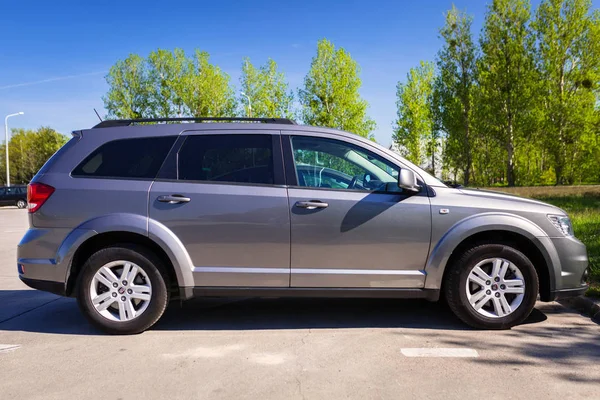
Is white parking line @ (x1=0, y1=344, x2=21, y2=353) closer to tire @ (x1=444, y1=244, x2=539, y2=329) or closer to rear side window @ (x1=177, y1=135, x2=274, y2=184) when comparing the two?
rear side window @ (x1=177, y1=135, x2=274, y2=184)

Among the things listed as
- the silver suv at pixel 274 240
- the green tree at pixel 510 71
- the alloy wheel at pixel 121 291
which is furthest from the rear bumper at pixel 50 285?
the green tree at pixel 510 71

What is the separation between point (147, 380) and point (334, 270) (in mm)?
1760

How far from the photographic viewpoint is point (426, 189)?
14.0 feet

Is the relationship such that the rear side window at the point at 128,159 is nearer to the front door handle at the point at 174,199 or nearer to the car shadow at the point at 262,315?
the front door handle at the point at 174,199

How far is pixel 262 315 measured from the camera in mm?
4922

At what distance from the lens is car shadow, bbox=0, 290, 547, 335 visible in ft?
14.9

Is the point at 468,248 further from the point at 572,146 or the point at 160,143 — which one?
the point at 572,146

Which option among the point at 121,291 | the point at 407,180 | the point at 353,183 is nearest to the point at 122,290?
the point at 121,291

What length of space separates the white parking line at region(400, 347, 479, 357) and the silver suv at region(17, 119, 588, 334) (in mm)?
526

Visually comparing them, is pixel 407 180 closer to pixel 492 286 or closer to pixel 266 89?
pixel 492 286

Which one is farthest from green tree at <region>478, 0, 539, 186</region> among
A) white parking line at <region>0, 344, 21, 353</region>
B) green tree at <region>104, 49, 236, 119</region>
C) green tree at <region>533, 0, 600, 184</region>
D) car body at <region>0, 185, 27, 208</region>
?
car body at <region>0, 185, 27, 208</region>

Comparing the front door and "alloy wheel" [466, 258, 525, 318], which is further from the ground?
the front door

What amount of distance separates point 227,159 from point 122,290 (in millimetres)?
1503

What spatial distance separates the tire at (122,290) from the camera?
4.20 meters
